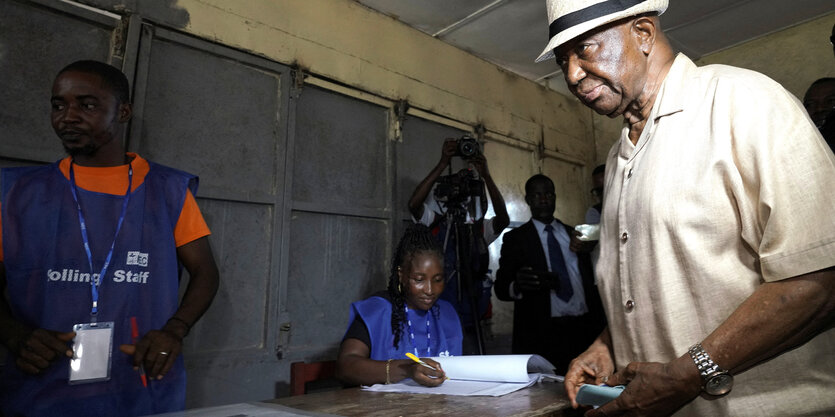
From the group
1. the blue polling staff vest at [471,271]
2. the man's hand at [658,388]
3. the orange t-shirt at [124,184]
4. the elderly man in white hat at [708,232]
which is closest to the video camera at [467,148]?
the blue polling staff vest at [471,271]

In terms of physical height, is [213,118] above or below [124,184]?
above

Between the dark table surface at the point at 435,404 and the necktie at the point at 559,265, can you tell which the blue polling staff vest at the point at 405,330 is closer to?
the dark table surface at the point at 435,404

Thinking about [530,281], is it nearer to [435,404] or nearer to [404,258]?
[404,258]

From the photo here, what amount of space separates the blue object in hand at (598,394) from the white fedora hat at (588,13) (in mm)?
749

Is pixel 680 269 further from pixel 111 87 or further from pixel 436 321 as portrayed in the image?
pixel 111 87

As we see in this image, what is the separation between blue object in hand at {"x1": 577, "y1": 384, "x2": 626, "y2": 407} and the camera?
3.10 ft

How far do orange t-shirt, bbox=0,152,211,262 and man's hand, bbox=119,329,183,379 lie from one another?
0.42m

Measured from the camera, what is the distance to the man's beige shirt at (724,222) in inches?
30.8

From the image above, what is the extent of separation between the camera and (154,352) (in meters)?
1.49

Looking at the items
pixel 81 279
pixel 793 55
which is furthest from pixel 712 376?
pixel 793 55

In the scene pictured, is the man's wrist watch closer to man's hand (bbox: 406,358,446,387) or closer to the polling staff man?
man's hand (bbox: 406,358,446,387)

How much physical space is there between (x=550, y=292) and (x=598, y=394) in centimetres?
220

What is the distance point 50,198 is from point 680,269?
1.89 m

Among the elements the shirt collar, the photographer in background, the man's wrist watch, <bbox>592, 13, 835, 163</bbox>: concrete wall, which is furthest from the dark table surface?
<bbox>592, 13, 835, 163</bbox>: concrete wall
